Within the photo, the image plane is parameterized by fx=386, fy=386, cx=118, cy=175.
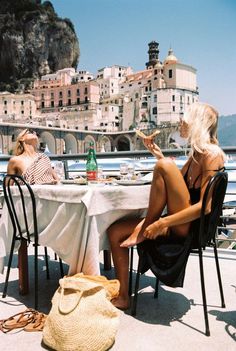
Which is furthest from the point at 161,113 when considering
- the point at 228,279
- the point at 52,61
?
the point at 228,279

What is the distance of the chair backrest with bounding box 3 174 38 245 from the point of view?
2580 mm

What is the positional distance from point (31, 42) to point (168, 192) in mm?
82761

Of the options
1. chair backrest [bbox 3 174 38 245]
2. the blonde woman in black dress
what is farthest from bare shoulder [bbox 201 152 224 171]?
chair backrest [bbox 3 174 38 245]

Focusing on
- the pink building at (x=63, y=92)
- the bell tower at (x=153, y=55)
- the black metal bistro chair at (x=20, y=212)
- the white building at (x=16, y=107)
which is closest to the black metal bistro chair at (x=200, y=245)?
the black metal bistro chair at (x=20, y=212)

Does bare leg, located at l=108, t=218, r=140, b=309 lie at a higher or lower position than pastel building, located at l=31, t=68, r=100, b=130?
lower

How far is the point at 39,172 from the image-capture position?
119 inches

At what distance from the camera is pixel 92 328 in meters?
1.91

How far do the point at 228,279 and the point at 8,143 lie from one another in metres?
53.5

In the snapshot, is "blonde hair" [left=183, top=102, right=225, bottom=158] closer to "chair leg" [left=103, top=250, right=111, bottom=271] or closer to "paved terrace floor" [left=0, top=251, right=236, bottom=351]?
"paved terrace floor" [left=0, top=251, right=236, bottom=351]

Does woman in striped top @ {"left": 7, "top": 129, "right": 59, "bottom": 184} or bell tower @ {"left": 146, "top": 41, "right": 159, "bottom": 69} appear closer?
woman in striped top @ {"left": 7, "top": 129, "right": 59, "bottom": 184}

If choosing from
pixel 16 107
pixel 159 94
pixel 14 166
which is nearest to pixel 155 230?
pixel 14 166

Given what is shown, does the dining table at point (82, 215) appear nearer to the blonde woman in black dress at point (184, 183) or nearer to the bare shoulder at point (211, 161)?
Answer: the blonde woman in black dress at point (184, 183)

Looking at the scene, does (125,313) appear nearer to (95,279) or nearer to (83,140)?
(95,279)

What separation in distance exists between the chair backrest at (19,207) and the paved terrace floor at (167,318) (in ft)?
1.56
